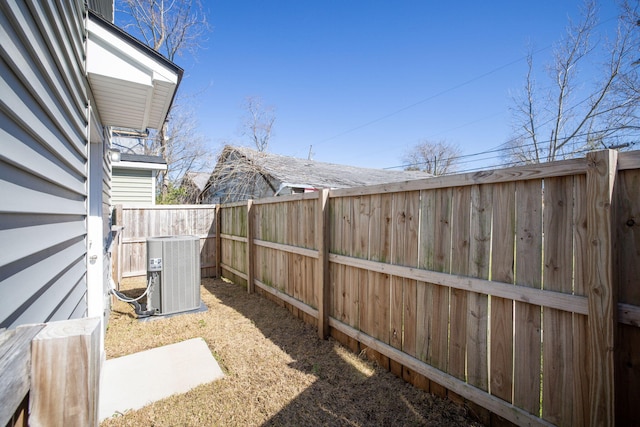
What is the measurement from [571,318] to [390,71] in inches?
612

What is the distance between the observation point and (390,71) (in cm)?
1514

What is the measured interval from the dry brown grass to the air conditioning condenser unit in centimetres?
35

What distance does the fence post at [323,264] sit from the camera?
12.5 ft

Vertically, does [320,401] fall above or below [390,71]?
below

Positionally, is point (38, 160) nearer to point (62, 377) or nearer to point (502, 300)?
point (62, 377)

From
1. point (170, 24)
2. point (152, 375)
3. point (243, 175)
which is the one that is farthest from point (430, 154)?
point (152, 375)

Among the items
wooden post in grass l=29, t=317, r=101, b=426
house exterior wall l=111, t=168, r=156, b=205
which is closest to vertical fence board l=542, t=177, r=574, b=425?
wooden post in grass l=29, t=317, r=101, b=426

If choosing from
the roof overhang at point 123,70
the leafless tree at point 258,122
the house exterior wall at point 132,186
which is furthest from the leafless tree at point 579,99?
the house exterior wall at point 132,186

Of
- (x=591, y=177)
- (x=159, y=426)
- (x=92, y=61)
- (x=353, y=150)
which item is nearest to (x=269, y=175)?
(x=92, y=61)

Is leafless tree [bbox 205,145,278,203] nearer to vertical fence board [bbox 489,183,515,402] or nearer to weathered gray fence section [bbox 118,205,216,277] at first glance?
weathered gray fence section [bbox 118,205,216,277]

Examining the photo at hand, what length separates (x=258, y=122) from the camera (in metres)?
18.0

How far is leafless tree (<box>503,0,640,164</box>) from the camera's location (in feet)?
33.6

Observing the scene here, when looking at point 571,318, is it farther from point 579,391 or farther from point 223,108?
point 223,108

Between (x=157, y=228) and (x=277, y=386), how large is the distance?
5711mm
